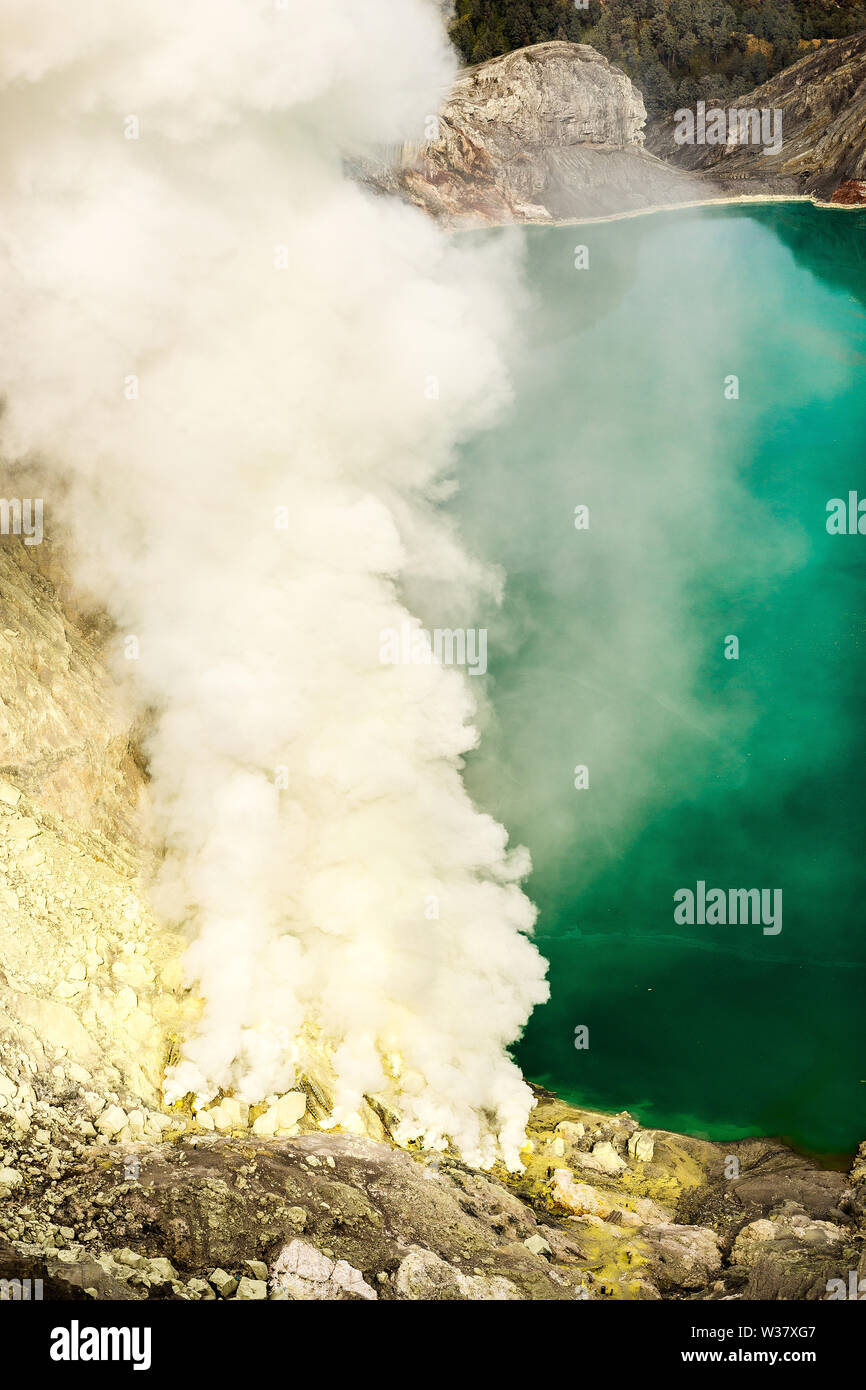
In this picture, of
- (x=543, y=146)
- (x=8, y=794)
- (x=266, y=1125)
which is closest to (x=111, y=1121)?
(x=266, y=1125)

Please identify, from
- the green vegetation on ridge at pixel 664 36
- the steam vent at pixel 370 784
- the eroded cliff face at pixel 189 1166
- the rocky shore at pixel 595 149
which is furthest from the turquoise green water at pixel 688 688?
the green vegetation on ridge at pixel 664 36

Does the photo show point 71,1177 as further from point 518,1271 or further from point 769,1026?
point 769,1026

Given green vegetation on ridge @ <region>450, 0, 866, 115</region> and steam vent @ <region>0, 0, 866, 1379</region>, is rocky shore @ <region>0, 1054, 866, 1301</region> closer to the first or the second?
steam vent @ <region>0, 0, 866, 1379</region>

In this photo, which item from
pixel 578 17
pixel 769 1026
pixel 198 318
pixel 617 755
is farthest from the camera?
pixel 578 17

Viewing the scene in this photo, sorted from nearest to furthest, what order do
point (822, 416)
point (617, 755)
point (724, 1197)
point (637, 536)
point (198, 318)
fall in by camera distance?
point (724, 1197) < point (198, 318) < point (617, 755) < point (637, 536) < point (822, 416)

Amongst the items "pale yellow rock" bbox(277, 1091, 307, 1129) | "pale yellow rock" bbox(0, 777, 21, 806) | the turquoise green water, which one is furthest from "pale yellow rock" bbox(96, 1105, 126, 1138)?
the turquoise green water

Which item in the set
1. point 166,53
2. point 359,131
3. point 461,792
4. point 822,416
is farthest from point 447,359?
point 822,416

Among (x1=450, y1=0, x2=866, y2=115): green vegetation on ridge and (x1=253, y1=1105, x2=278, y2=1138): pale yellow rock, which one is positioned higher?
(x1=450, y1=0, x2=866, y2=115): green vegetation on ridge
